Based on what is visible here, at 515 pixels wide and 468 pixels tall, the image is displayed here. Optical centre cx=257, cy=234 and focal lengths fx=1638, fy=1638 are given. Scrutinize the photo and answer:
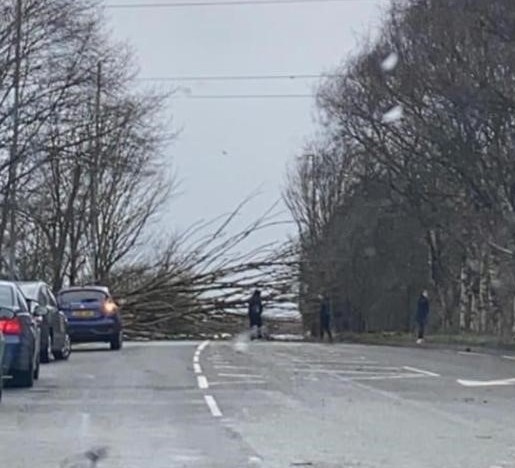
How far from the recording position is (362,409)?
763 inches

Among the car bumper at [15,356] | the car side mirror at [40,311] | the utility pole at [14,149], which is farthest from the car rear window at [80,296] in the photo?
the car bumper at [15,356]

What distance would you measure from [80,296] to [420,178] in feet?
65.0

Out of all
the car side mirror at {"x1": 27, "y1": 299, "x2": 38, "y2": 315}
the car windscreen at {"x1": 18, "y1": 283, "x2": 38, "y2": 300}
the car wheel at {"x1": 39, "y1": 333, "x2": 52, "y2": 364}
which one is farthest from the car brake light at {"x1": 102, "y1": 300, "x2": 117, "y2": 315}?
the car side mirror at {"x1": 27, "y1": 299, "x2": 38, "y2": 315}

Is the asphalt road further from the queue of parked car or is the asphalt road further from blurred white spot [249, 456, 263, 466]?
the queue of parked car

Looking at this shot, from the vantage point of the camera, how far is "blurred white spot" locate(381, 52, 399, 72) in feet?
163

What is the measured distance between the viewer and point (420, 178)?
53.7 m

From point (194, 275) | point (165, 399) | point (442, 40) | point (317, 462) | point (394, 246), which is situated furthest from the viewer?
point (394, 246)

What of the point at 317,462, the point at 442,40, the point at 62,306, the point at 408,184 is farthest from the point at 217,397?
the point at 408,184

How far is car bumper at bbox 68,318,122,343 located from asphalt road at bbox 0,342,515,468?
5.88m

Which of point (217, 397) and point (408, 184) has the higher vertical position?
point (408, 184)

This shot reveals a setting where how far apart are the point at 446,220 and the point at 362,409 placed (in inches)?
1419

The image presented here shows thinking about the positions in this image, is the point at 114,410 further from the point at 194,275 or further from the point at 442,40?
the point at 194,275

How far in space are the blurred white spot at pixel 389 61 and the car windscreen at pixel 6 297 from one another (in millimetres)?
28714

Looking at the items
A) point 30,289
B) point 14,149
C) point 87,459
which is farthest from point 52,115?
point 87,459
